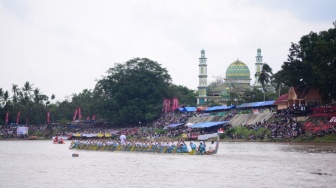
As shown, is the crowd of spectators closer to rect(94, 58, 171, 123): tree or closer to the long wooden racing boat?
rect(94, 58, 171, 123): tree

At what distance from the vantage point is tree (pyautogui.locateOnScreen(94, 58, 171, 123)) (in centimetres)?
10731

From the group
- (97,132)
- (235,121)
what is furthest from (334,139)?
(97,132)

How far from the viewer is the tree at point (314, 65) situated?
210ft

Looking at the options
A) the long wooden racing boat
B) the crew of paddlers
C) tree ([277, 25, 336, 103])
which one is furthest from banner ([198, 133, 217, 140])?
the long wooden racing boat

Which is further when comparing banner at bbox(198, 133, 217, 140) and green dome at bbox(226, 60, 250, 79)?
green dome at bbox(226, 60, 250, 79)

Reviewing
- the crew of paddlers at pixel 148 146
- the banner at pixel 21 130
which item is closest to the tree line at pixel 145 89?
the banner at pixel 21 130

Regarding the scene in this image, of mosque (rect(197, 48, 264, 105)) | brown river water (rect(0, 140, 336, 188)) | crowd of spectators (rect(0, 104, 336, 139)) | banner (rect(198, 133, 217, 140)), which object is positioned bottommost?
brown river water (rect(0, 140, 336, 188))

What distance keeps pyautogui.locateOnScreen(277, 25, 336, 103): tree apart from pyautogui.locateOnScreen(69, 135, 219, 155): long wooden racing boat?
68.2ft

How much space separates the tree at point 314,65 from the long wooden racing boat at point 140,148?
2077 cm

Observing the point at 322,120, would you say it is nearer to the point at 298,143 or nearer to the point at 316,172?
the point at 298,143

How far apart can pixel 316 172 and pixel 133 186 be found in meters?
10.1

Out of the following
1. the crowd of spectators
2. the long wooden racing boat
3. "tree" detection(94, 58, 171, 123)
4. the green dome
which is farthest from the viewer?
the green dome

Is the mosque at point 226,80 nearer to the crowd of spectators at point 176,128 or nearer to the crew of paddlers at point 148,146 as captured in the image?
the crowd of spectators at point 176,128

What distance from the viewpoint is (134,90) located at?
108 m
